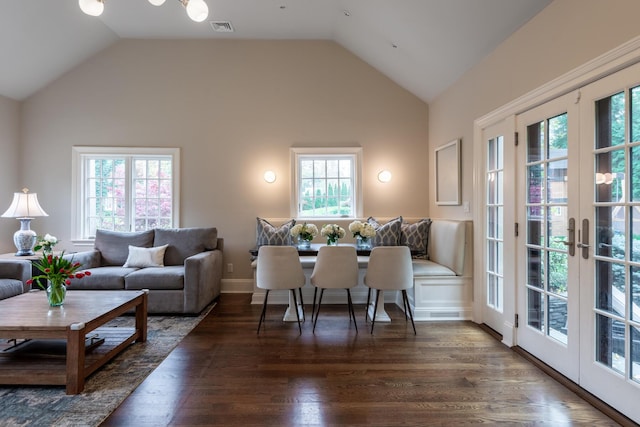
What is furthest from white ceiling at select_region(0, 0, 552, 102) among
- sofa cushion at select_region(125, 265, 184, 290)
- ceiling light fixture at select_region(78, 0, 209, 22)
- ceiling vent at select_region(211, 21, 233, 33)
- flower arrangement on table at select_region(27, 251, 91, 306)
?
sofa cushion at select_region(125, 265, 184, 290)

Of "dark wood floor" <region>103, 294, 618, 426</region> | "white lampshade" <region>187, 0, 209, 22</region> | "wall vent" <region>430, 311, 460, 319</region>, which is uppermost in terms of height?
"white lampshade" <region>187, 0, 209, 22</region>

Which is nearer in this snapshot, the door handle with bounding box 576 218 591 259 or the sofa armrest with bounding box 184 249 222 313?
the door handle with bounding box 576 218 591 259

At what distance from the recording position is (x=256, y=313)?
13.0 ft

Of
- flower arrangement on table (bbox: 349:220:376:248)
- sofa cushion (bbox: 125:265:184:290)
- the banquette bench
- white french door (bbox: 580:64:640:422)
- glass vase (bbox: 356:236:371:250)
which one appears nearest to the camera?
white french door (bbox: 580:64:640:422)

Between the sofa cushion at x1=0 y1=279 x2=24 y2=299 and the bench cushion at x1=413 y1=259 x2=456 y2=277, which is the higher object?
the bench cushion at x1=413 y1=259 x2=456 y2=277

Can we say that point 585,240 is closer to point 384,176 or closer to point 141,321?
point 384,176

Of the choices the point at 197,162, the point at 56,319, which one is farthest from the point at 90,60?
the point at 56,319

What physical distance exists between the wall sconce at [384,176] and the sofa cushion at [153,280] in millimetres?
2943

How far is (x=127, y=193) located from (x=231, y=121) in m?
1.83

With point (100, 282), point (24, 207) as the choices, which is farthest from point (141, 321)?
point (24, 207)

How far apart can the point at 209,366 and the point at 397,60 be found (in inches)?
158

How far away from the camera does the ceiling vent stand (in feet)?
14.5

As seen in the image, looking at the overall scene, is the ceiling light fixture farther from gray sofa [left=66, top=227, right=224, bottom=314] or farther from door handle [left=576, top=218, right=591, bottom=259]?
door handle [left=576, top=218, right=591, bottom=259]

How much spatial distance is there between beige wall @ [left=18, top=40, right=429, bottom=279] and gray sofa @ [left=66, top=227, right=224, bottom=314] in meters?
0.45
